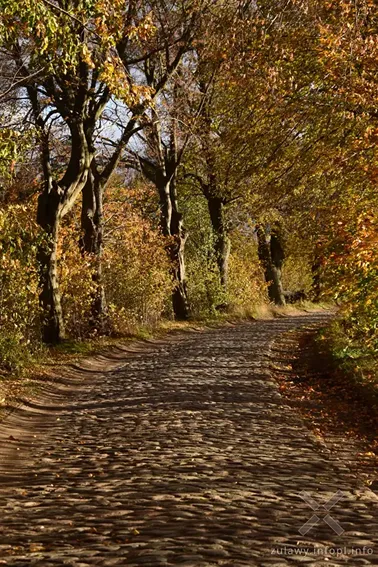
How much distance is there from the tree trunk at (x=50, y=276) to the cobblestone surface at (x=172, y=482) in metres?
4.82

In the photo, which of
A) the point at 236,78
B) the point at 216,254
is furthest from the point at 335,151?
the point at 216,254

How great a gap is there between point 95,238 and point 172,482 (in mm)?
15326

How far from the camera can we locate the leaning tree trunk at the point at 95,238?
21.0 metres

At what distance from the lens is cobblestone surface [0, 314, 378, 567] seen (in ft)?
16.8

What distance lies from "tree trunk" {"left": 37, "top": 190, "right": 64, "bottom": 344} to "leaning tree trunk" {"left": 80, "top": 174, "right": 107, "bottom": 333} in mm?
2546

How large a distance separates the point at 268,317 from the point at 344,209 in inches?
879

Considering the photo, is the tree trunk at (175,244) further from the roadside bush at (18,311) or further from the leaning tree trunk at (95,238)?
the roadside bush at (18,311)

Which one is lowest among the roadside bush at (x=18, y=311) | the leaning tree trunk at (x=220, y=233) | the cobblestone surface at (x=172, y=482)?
the cobblestone surface at (x=172, y=482)

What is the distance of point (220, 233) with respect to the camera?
35.2 m

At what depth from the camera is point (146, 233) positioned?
2659cm

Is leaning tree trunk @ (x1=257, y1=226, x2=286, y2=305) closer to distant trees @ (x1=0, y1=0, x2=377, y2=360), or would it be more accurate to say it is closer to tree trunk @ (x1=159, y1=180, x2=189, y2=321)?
distant trees @ (x1=0, y1=0, x2=377, y2=360)

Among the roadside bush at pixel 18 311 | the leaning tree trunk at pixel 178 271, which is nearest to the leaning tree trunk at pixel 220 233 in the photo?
the leaning tree trunk at pixel 178 271

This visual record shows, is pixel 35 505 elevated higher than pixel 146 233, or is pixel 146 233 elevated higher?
pixel 146 233

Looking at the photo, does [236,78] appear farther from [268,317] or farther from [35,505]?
[268,317]
